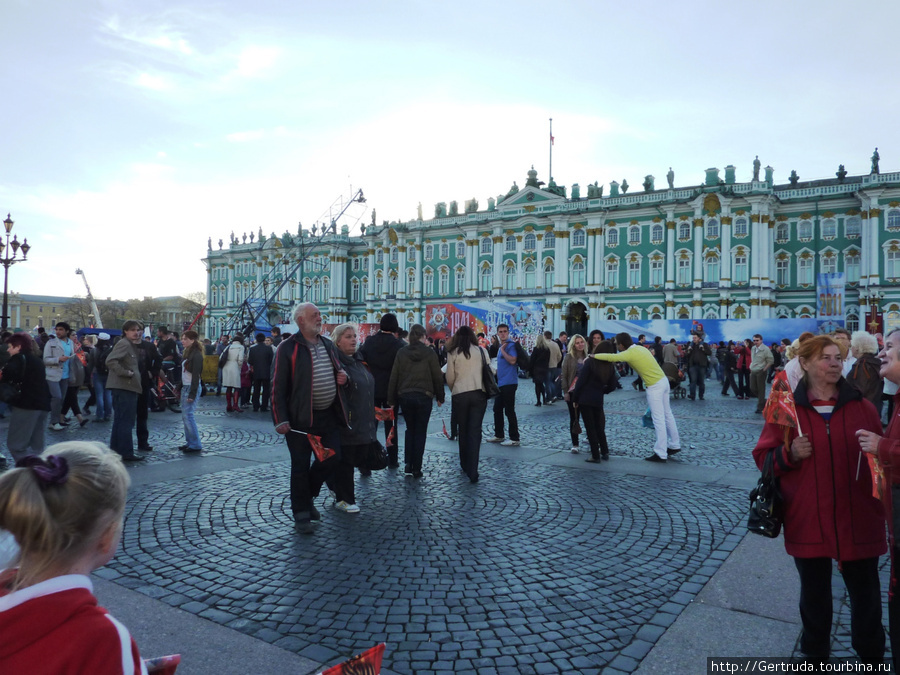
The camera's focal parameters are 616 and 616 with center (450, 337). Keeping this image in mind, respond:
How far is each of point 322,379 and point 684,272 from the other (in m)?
45.8

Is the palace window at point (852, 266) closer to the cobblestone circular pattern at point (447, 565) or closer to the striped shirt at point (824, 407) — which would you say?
the cobblestone circular pattern at point (447, 565)

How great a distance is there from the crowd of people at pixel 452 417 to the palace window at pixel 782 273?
3569 centimetres

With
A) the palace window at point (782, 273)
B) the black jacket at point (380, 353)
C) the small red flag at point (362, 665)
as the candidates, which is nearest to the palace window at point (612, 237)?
the palace window at point (782, 273)

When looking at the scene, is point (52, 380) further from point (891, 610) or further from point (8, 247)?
point (8, 247)

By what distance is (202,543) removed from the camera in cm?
480

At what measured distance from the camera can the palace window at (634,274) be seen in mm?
48594

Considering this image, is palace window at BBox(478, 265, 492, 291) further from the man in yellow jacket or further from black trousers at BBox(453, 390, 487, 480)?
black trousers at BBox(453, 390, 487, 480)

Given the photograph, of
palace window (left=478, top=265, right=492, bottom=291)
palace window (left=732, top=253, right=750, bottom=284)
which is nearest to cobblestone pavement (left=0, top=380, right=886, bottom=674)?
palace window (left=732, top=253, right=750, bottom=284)

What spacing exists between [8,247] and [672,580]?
25.6 metres

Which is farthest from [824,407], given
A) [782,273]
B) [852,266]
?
[852,266]

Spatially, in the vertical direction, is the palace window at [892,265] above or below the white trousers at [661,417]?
above

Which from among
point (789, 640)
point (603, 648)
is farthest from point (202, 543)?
point (789, 640)

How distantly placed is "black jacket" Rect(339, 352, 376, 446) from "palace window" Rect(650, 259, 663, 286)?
149 feet

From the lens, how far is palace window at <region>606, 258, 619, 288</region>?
4941 cm
